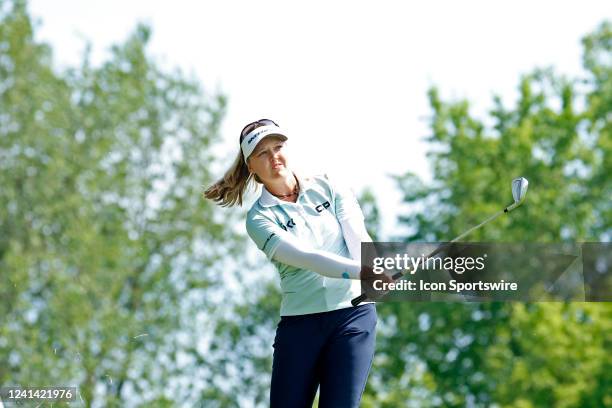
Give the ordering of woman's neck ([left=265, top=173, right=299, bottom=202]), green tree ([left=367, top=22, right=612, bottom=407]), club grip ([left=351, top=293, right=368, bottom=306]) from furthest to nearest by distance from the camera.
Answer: green tree ([left=367, top=22, right=612, bottom=407])
woman's neck ([left=265, top=173, right=299, bottom=202])
club grip ([left=351, top=293, right=368, bottom=306])

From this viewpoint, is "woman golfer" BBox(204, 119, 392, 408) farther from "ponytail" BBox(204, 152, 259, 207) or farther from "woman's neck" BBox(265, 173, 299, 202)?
"ponytail" BBox(204, 152, 259, 207)

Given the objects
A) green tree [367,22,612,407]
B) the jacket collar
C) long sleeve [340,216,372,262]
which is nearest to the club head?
long sleeve [340,216,372,262]

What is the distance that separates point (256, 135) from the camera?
17.6 feet

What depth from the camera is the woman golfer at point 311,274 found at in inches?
203

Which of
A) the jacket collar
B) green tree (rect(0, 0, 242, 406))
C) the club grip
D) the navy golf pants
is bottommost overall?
the navy golf pants

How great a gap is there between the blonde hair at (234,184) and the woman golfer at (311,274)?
11 cm

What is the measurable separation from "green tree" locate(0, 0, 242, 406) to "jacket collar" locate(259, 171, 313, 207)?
20.1m

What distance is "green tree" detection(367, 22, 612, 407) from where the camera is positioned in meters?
27.9

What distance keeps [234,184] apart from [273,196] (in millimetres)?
251


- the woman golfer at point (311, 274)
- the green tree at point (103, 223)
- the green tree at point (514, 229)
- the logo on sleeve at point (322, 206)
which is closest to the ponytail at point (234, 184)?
the woman golfer at point (311, 274)

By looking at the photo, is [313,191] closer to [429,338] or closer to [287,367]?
[287,367]

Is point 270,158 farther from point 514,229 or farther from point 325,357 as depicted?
point 514,229

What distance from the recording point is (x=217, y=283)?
97.3 feet

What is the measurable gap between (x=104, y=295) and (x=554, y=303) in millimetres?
→ 10009
